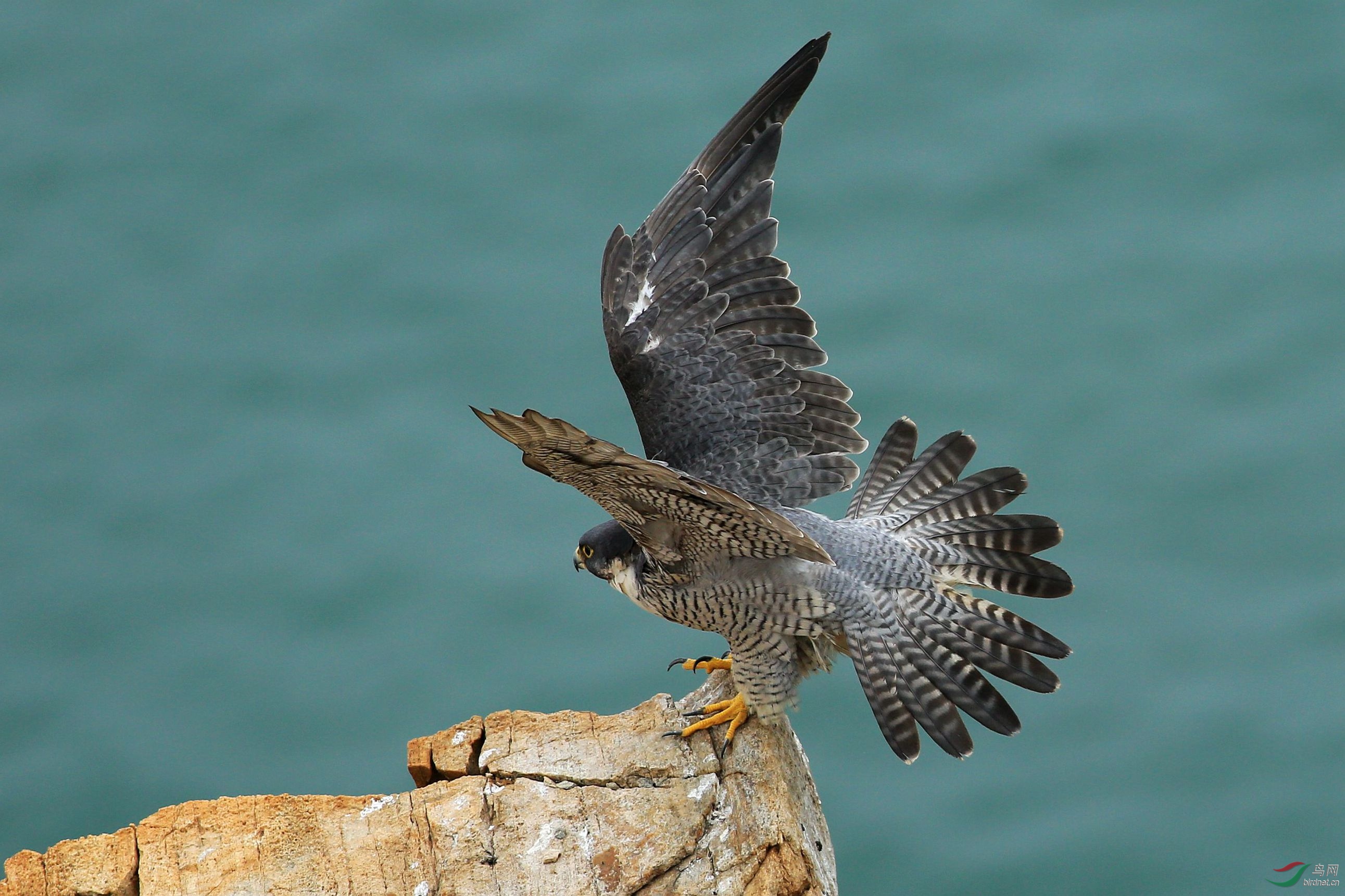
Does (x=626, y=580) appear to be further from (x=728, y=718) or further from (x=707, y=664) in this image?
(x=728, y=718)

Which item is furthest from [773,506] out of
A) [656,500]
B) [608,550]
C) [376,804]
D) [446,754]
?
[376,804]

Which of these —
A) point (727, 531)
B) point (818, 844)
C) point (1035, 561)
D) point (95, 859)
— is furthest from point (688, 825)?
point (95, 859)

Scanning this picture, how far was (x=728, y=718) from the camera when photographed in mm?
4875

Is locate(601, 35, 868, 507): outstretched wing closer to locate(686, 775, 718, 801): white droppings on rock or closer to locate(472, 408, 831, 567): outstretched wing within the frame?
locate(472, 408, 831, 567): outstretched wing

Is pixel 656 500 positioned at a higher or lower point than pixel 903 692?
higher

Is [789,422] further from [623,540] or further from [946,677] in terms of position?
[946,677]

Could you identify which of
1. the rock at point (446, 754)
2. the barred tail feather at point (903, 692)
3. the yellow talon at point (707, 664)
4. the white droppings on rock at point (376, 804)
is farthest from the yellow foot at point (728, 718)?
the white droppings on rock at point (376, 804)

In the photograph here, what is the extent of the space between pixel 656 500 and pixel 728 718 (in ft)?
2.74

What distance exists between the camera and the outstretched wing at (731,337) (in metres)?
5.25

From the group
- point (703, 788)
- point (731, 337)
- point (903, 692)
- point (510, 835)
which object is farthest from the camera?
point (731, 337)

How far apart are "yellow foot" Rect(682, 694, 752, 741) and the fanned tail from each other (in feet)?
1.32

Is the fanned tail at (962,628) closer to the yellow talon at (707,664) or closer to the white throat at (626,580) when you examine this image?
the yellow talon at (707,664)

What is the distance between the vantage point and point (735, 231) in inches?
216

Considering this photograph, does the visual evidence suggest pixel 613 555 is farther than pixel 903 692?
Yes
